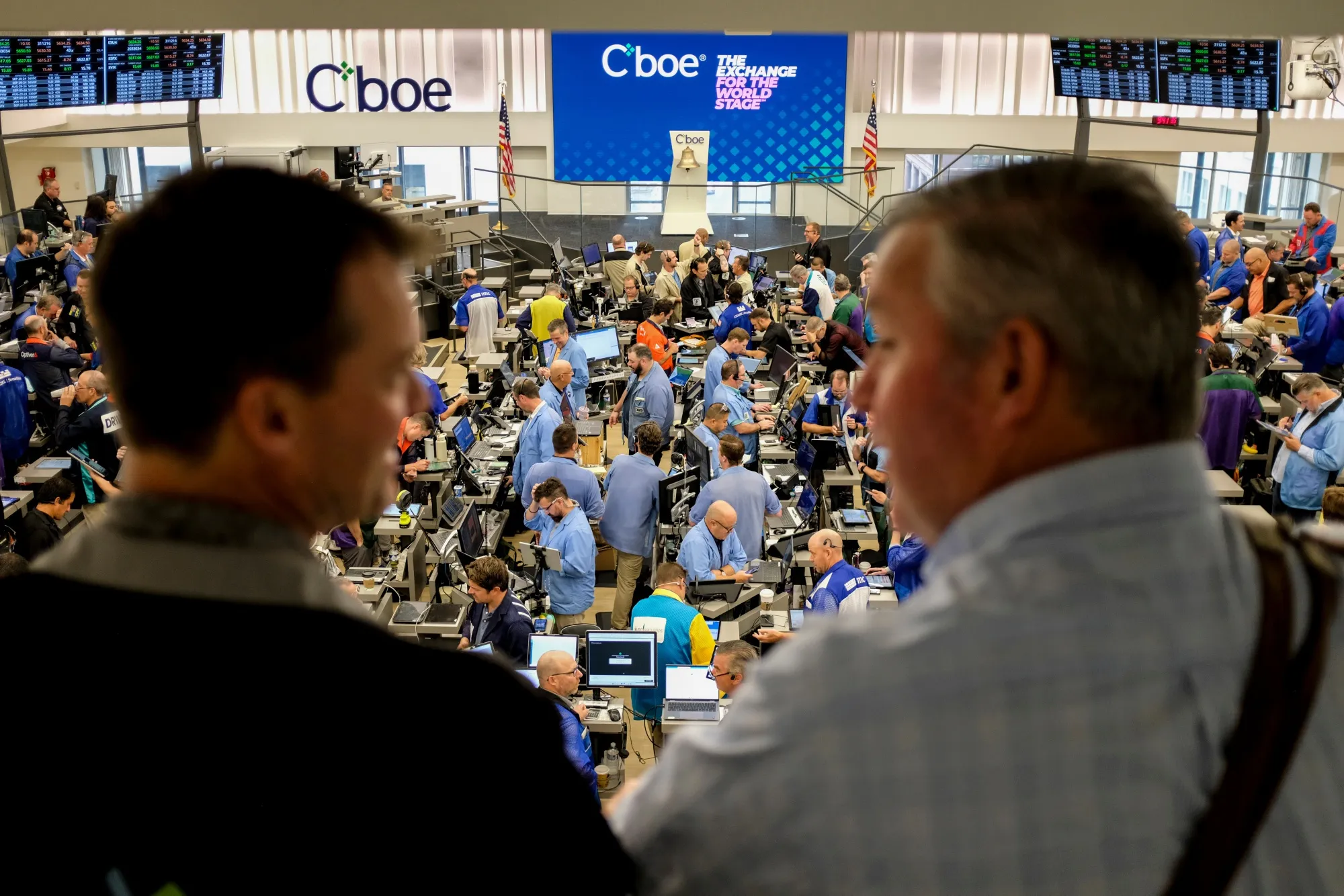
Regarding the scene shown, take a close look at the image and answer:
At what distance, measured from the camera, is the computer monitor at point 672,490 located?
349 inches

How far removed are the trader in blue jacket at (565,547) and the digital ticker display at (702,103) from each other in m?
15.6

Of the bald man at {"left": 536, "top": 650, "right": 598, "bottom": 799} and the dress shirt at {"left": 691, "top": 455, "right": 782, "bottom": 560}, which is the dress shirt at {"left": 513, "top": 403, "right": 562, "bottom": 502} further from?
the bald man at {"left": 536, "top": 650, "right": 598, "bottom": 799}

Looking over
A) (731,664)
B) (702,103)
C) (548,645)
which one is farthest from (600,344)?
(702,103)

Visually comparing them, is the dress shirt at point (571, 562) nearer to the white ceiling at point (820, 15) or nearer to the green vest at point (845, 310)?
the white ceiling at point (820, 15)

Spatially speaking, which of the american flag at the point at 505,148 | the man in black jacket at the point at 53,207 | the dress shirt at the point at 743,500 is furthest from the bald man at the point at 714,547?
the american flag at the point at 505,148

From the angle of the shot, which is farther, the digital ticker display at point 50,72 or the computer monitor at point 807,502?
the digital ticker display at point 50,72

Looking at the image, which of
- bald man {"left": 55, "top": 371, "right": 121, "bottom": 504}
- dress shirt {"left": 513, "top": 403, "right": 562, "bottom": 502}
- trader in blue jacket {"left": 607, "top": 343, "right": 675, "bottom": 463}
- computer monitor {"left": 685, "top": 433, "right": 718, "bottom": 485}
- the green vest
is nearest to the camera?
bald man {"left": 55, "top": 371, "right": 121, "bottom": 504}

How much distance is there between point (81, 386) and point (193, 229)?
30.3 ft

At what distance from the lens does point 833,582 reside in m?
7.03

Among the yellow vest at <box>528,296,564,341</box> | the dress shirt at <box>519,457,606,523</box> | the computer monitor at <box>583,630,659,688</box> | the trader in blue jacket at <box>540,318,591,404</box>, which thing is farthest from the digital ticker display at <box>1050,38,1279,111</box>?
the computer monitor at <box>583,630,659,688</box>

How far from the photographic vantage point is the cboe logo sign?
22750mm

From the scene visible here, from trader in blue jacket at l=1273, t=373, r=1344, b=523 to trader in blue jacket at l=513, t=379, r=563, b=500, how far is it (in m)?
5.45

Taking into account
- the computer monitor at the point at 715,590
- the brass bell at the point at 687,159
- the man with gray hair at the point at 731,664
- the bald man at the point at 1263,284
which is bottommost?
the computer monitor at the point at 715,590

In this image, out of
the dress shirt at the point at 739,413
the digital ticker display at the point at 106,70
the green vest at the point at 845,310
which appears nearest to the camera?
the dress shirt at the point at 739,413
